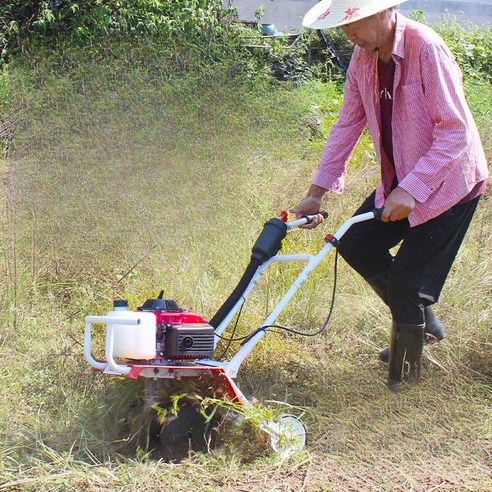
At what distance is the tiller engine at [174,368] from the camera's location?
3.00 metres

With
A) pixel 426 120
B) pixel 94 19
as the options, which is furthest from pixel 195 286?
pixel 94 19

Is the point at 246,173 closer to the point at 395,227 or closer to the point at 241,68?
the point at 241,68

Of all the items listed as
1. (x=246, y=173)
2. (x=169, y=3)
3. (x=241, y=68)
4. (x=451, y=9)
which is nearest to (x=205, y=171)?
(x=246, y=173)

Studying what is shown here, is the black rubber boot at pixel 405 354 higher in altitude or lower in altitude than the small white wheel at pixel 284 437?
higher

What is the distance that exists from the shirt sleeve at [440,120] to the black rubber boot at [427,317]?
2.10ft

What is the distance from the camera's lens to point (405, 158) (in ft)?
11.5

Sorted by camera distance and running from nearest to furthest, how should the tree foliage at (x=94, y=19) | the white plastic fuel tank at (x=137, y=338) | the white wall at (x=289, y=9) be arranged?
the white plastic fuel tank at (x=137, y=338), the tree foliage at (x=94, y=19), the white wall at (x=289, y=9)

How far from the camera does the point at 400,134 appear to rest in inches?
138

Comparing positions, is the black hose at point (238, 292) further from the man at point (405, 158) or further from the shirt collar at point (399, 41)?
the shirt collar at point (399, 41)

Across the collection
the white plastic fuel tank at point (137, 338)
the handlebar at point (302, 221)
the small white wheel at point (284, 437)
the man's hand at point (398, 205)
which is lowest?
the small white wheel at point (284, 437)

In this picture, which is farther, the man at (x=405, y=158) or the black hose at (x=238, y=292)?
the black hose at (x=238, y=292)

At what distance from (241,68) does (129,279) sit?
4002mm

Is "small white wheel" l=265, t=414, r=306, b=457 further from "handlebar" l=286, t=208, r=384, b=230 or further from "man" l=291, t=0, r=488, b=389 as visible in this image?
"handlebar" l=286, t=208, r=384, b=230

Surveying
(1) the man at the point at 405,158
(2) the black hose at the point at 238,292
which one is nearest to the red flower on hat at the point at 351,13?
(1) the man at the point at 405,158
